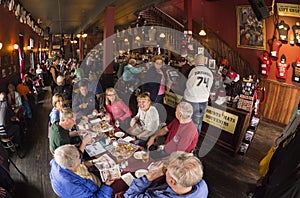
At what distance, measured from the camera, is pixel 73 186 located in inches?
81.0

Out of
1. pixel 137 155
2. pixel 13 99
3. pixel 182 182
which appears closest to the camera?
pixel 182 182

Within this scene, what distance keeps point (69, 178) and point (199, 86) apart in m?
2.85

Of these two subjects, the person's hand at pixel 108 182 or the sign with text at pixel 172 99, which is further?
the sign with text at pixel 172 99

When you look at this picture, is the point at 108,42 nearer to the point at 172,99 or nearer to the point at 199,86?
the point at 172,99

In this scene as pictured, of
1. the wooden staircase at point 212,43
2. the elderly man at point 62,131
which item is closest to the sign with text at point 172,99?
the wooden staircase at point 212,43

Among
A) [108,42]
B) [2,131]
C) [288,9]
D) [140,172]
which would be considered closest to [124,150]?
[140,172]

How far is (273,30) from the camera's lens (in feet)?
21.4

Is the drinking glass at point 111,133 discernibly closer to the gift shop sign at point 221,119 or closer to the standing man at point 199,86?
the standing man at point 199,86

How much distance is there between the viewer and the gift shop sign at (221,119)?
14.4ft

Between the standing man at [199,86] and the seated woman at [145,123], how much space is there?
110 centimetres

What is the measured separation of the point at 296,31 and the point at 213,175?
14.5ft

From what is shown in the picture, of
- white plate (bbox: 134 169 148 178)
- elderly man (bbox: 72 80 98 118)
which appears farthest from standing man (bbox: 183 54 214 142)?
white plate (bbox: 134 169 148 178)

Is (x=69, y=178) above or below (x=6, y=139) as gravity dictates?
above

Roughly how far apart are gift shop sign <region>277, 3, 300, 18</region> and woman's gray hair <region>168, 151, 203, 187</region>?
18.3 feet
